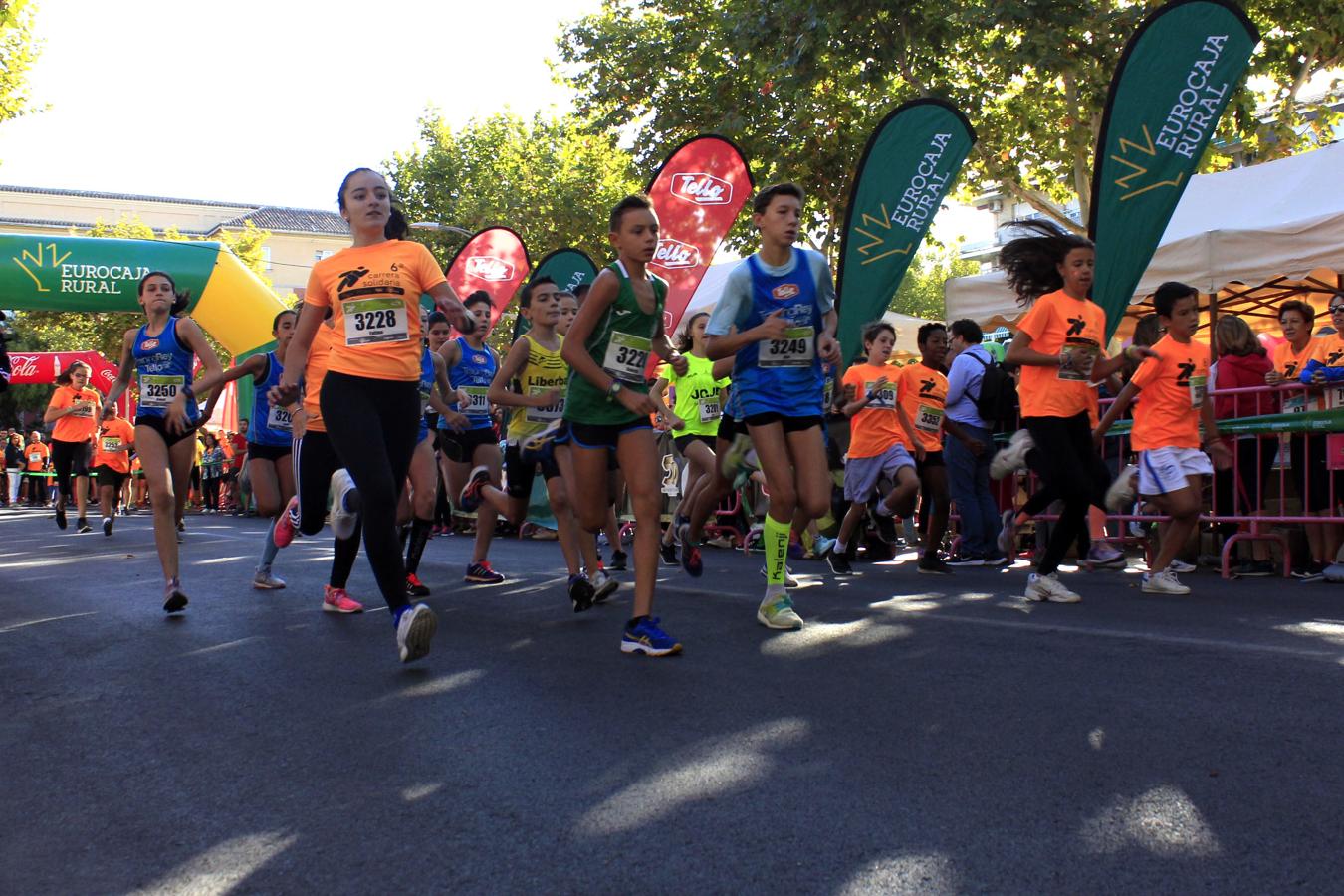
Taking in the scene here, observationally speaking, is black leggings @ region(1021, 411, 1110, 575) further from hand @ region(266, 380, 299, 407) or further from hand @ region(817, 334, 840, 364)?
hand @ region(266, 380, 299, 407)

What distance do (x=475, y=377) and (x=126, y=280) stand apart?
1371 centimetres

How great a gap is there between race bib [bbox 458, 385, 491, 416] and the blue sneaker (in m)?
3.66

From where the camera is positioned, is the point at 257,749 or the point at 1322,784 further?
the point at 257,749

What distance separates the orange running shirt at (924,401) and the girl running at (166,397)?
5371mm

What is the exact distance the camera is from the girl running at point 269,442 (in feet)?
28.5

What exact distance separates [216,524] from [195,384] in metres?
14.3

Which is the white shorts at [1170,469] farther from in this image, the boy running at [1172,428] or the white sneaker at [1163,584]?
the white sneaker at [1163,584]

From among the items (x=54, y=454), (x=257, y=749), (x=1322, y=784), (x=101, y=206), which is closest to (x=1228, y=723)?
(x=1322, y=784)

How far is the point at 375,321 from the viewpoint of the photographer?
214 inches

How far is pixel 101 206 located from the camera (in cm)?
10788

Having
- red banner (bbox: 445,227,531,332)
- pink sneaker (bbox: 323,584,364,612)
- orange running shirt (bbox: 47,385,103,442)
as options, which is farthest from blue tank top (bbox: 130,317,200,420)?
red banner (bbox: 445,227,531,332)

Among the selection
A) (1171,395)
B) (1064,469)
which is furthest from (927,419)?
(1064,469)

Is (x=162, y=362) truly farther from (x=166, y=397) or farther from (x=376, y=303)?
(x=376, y=303)

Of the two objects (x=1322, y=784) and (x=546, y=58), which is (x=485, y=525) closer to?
(x=1322, y=784)
